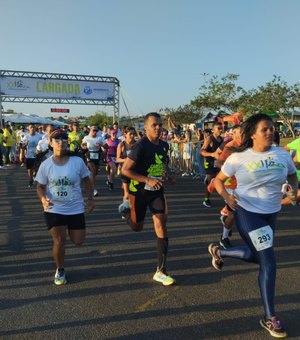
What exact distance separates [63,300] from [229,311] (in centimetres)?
170

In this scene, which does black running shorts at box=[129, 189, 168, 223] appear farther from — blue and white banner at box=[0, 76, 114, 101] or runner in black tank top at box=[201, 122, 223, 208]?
blue and white banner at box=[0, 76, 114, 101]

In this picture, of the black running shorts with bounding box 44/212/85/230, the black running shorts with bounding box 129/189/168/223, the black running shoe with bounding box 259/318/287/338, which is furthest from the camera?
the black running shorts with bounding box 129/189/168/223

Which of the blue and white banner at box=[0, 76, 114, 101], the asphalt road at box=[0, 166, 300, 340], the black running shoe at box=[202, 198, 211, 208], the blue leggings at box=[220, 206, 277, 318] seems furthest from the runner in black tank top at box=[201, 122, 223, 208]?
the blue and white banner at box=[0, 76, 114, 101]

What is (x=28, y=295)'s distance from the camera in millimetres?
3799

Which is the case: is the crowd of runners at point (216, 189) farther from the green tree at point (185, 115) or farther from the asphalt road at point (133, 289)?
the green tree at point (185, 115)

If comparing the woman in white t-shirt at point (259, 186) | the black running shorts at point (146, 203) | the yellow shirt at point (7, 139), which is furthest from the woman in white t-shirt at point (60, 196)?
the yellow shirt at point (7, 139)

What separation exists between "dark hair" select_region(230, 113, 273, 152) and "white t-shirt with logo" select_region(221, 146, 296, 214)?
5.2 inches

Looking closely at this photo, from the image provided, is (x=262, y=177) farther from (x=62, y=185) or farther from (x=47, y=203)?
(x=47, y=203)

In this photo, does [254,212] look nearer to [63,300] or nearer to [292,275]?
[292,275]

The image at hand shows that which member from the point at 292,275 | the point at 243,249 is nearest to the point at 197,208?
the point at 292,275

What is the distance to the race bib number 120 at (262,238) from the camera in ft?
10.1

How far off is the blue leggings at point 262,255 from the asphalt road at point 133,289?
0.32 meters

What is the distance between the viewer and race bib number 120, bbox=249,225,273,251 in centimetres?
306

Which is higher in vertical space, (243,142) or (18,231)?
(243,142)
